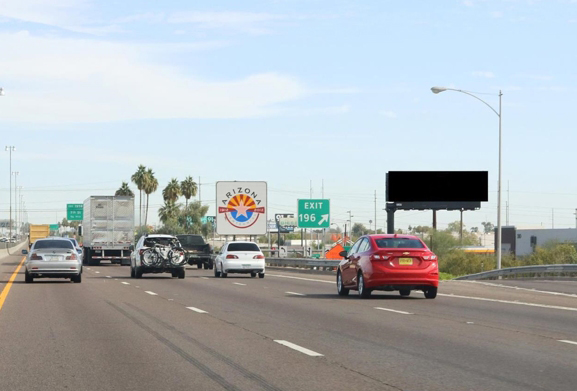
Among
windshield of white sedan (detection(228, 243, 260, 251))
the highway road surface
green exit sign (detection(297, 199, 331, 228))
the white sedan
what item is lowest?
the highway road surface

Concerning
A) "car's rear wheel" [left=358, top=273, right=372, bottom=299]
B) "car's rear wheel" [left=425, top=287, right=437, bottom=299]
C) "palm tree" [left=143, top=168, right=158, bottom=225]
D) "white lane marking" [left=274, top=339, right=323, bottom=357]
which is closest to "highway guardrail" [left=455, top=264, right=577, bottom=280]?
"car's rear wheel" [left=425, top=287, right=437, bottom=299]

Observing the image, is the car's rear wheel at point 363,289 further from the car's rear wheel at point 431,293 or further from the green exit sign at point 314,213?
the green exit sign at point 314,213

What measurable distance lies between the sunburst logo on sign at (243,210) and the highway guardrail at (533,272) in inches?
626

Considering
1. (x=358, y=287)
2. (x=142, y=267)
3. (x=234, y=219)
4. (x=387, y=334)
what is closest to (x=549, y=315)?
(x=387, y=334)

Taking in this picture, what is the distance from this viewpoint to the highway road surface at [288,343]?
1048 cm

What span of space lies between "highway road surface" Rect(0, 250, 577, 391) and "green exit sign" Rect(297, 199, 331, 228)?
3685 cm

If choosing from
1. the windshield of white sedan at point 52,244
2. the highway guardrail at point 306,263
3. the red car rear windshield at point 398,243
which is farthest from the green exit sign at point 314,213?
the red car rear windshield at point 398,243

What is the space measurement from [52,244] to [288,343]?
22.5 metres

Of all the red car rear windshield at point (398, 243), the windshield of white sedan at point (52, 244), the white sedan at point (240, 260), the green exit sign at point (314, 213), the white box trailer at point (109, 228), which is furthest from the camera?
the white box trailer at point (109, 228)

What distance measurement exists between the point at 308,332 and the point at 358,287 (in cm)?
970

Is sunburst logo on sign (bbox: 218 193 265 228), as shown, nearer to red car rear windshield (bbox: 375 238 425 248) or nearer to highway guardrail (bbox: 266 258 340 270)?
highway guardrail (bbox: 266 258 340 270)

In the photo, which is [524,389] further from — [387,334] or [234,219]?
[234,219]

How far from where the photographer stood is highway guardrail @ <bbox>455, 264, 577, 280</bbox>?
136ft

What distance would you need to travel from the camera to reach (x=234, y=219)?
60094 millimetres
